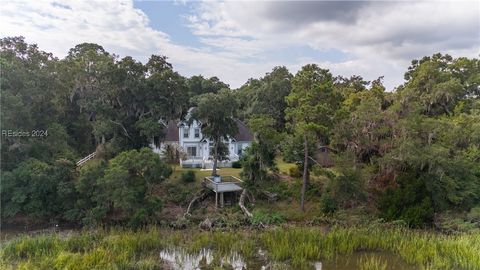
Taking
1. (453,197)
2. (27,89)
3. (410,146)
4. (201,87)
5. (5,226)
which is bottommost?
(5,226)

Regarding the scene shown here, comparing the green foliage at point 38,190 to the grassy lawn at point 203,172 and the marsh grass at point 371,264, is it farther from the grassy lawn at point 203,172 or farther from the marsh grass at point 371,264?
the marsh grass at point 371,264

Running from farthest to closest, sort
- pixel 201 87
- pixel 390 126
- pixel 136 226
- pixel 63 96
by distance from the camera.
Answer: pixel 201 87, pixel 63 96, pixel 390 126, pixel 136 226

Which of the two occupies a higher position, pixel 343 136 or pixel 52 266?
pixel 343 136

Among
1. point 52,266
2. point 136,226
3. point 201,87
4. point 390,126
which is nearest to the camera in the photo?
point 52,266

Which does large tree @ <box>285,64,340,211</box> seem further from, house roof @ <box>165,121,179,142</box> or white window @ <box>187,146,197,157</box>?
house roof @ <box>165,121,179,142</box>

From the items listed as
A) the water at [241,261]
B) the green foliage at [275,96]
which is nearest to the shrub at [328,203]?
the water at [241,261]

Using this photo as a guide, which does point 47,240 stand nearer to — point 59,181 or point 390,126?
point 59,181

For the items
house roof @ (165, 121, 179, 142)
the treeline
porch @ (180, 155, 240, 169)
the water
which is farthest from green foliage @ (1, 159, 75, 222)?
house roof @ (165, 121, 179, 142)

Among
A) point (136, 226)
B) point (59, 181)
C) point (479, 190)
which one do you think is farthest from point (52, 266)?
point (479, 190)
